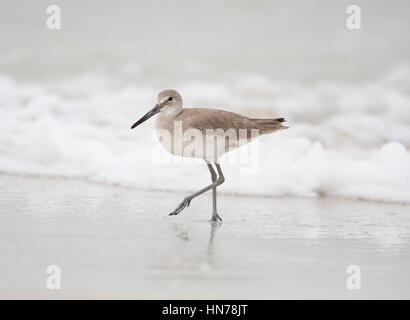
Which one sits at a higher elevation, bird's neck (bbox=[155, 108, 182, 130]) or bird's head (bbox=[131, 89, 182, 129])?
bird's head (bbox=[131, 89, 182, 129])

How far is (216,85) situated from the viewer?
36.5ft

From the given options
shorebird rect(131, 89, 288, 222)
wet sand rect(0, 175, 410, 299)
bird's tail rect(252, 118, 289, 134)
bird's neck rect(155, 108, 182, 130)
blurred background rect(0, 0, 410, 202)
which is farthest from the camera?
blurred background rect(0, 0, 410, 202)

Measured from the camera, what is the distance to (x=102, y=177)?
23.8 feet

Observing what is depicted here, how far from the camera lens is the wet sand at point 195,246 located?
3611mm

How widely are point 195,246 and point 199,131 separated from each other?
4.38 ft

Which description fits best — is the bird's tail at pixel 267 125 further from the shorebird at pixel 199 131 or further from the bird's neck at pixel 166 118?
the bird's neck at pixel 166 118

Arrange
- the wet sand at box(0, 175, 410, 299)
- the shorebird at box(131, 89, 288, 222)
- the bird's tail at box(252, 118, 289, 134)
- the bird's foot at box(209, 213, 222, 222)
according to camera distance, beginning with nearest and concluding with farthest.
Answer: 1. the wet sand at box(0, 175, 410, 299)
2. the bird's foot at box(209, 213, 222, 222)
3. the shorebird at box(131, 89, 288, 222)
4. the bird's tail at box(252, 118, 289, 134)

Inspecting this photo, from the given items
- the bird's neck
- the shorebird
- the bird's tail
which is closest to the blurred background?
the bird's tail

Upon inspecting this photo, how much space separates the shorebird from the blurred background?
104cm

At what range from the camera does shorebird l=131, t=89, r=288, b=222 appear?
5.60 meters

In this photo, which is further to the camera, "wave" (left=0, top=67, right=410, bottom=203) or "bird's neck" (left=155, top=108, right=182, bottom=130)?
"wave" (left=0, top=67, right=410, bottom=203)

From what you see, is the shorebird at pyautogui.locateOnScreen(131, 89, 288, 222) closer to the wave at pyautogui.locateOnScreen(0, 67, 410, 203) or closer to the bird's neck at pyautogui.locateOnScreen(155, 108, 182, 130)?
the bird's neck at pyautogui.locateOnScreen(155, 108, 182, 130)

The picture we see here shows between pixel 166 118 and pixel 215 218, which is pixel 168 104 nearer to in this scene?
pixel 166 118
